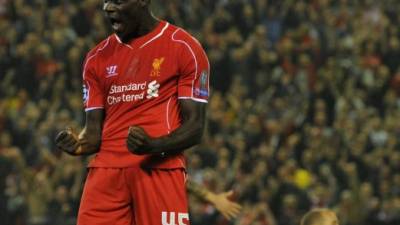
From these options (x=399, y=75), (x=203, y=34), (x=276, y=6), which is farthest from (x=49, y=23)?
(x=399, y=75)

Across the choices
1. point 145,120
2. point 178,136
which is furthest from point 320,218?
point 145,120

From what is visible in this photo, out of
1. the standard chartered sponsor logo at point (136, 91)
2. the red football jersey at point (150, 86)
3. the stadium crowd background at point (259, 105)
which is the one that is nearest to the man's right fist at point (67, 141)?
the red football jersey at point (150, 86)

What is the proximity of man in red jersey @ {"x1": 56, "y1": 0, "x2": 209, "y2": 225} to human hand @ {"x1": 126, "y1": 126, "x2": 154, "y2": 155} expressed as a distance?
0.16 metres

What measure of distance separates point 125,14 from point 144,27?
0.55 ft

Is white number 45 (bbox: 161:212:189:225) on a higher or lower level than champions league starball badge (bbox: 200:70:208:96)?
Answer: lower

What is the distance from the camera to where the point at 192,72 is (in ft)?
19.8

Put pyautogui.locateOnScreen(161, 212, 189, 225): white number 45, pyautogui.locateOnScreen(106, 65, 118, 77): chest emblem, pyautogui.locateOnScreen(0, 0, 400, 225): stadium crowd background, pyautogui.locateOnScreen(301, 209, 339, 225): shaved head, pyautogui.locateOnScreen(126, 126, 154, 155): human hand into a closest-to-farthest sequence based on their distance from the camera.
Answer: pyautogui.locateOnScreen(126, 126, 154, 155): human hand
pyautogui.locateOnScreen(161, 212, 189, 225): white number 45
pyautogui.locateOnScreen(106, 65, 118, 77): chest emblem
pyautogui.locateOnScreen(301, 209, 339, 225): shaved head
pyautogui.locateOnScreen(0, 0, 400, 225): stadium crowd background

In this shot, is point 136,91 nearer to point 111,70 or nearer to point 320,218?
point 111,70

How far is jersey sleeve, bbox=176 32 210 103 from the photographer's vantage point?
6.03 m

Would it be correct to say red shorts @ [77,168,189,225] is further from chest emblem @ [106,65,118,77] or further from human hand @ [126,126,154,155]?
chest emblem @ [106,65,118,77]

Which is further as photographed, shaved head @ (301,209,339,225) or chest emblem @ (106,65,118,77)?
shaved head @ (301,209,339,225)

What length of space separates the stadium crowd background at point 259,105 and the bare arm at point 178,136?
857cm

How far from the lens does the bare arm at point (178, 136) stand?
18.9 feet

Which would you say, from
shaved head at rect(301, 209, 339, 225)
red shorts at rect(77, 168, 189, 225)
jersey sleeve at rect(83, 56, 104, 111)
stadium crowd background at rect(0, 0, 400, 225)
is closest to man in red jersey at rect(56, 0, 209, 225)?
red shorts at rect(77, 168, 189, 225)
